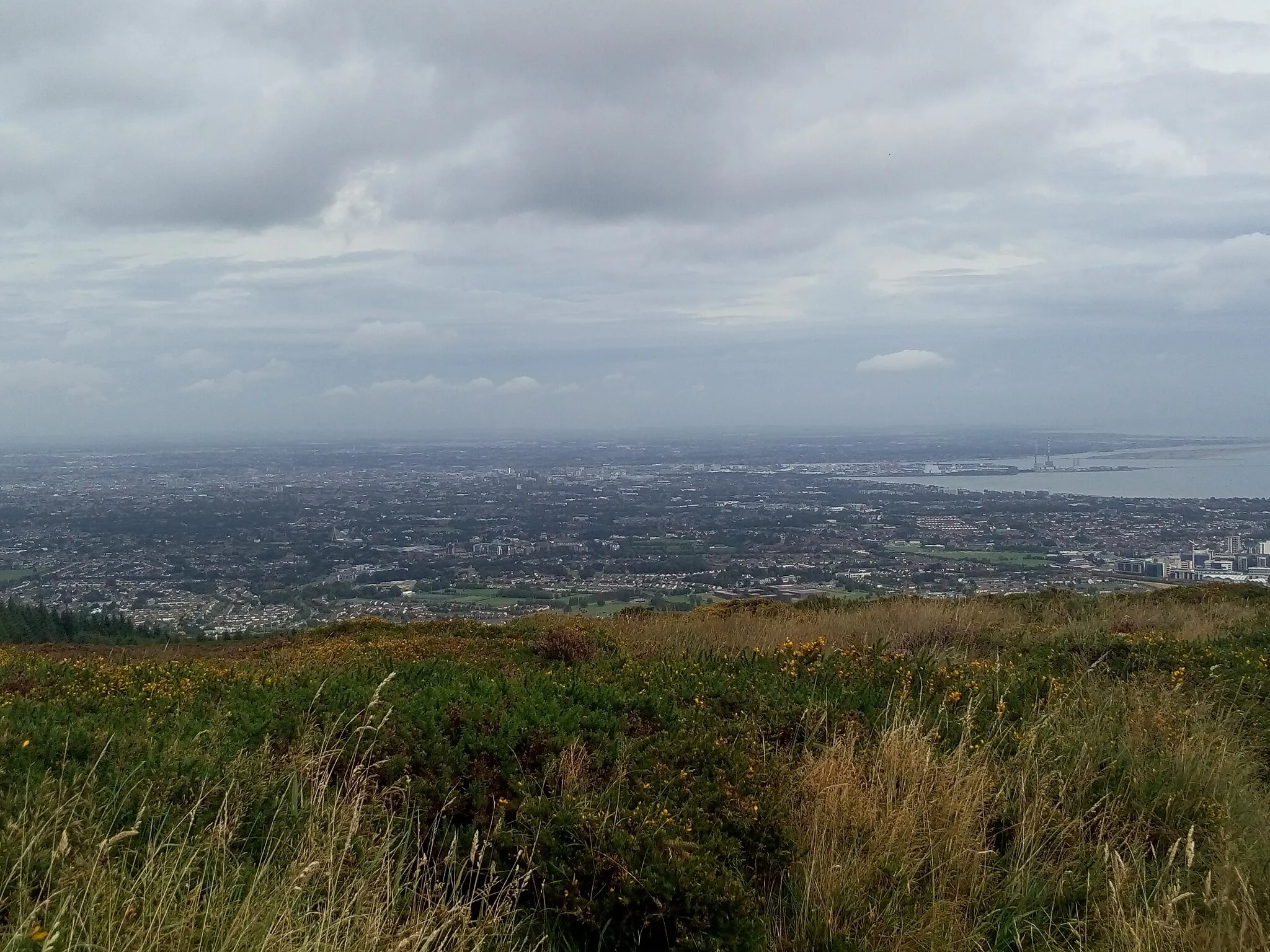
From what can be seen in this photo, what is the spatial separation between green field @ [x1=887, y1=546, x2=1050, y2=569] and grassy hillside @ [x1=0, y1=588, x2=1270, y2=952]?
2363 cm

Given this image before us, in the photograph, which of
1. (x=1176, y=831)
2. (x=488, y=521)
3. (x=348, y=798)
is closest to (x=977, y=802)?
(x=1176, y=831)

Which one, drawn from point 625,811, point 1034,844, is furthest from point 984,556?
point 625,811

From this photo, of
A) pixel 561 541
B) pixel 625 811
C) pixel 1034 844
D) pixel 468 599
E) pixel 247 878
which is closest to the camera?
pixel 247 878

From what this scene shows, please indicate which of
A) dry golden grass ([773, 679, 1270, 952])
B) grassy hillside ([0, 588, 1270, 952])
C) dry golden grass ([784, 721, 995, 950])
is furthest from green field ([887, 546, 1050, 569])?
dry golden grass ([784, 721, 995, 950])

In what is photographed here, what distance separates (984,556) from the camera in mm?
30344

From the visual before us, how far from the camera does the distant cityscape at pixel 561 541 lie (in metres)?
26.8

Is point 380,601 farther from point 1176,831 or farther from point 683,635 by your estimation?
point 1176,831

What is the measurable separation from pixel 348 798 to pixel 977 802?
2820 millimetres

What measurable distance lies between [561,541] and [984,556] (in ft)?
64.3

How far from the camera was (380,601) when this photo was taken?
29656 mm

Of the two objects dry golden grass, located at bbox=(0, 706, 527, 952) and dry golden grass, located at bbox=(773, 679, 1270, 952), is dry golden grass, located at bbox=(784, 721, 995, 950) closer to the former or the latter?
dry golden grass, located at bbox=(773, 679, 1270, 952)

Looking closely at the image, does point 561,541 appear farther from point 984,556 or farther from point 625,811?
point 625,811

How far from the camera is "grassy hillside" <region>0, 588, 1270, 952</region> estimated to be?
2.78 metres

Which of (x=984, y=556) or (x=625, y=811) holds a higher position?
(x=625, y=811)
